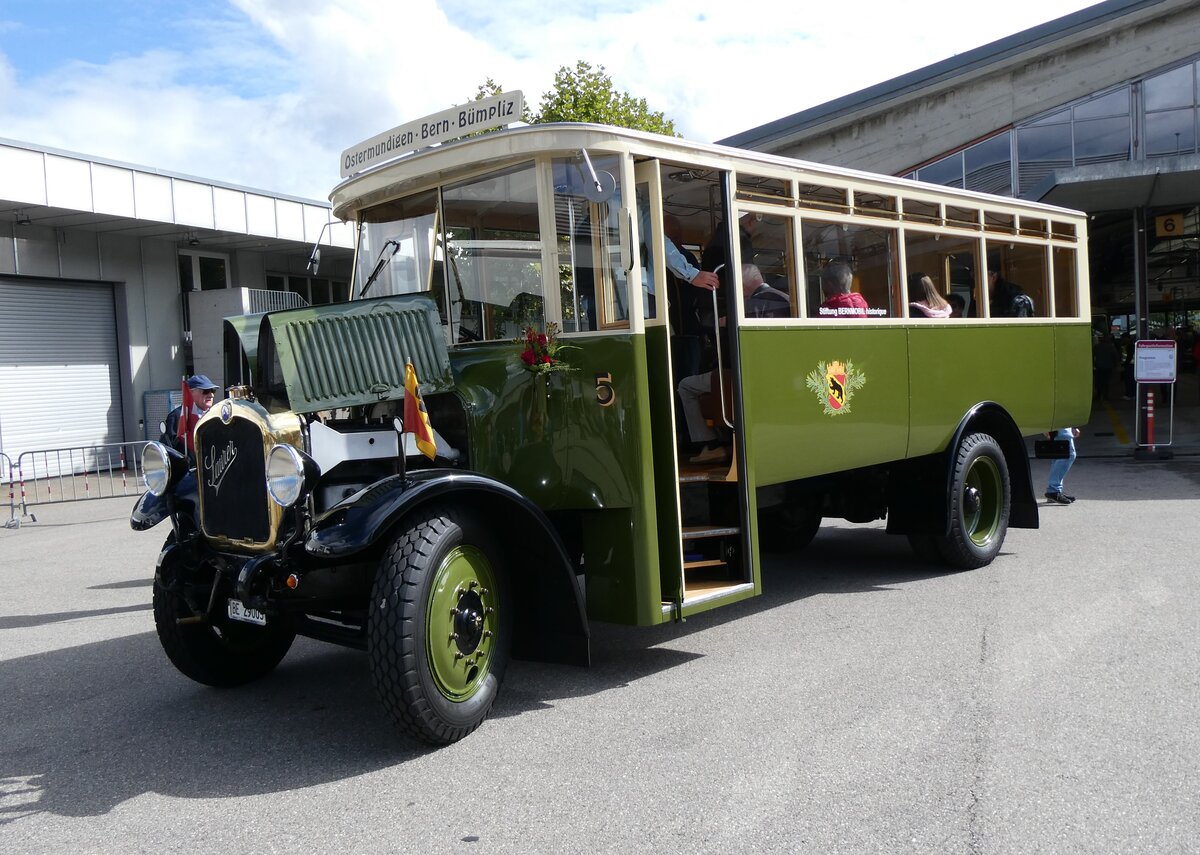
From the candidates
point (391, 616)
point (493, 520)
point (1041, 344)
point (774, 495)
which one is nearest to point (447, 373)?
point (493, 520)

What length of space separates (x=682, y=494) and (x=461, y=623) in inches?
66.0

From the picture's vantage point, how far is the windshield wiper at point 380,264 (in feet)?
18.3

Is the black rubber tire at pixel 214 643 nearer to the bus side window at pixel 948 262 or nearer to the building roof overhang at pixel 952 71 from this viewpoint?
the bus side window at pixel 948 262

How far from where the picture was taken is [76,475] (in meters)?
18.1

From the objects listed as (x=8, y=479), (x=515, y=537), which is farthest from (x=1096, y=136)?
(x=8, y=479)

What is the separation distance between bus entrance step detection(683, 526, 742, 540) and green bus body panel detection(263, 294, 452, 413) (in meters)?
1.44

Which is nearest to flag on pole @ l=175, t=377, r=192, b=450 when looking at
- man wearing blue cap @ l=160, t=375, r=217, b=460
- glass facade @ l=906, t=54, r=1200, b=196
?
man wearing blue cap @ l=160, t=375, r=217, b=460

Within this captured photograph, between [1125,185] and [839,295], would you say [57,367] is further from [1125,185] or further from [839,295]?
[1125,185]

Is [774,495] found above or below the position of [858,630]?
above

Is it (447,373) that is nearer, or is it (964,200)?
(447,373)

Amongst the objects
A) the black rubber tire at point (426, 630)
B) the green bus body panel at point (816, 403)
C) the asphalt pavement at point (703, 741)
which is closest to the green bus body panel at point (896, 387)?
the green bus body panel at point (816, 403)

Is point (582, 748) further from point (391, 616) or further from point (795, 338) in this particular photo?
point (795, 338)

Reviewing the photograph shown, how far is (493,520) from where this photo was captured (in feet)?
15.6

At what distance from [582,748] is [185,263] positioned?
19.9 m
